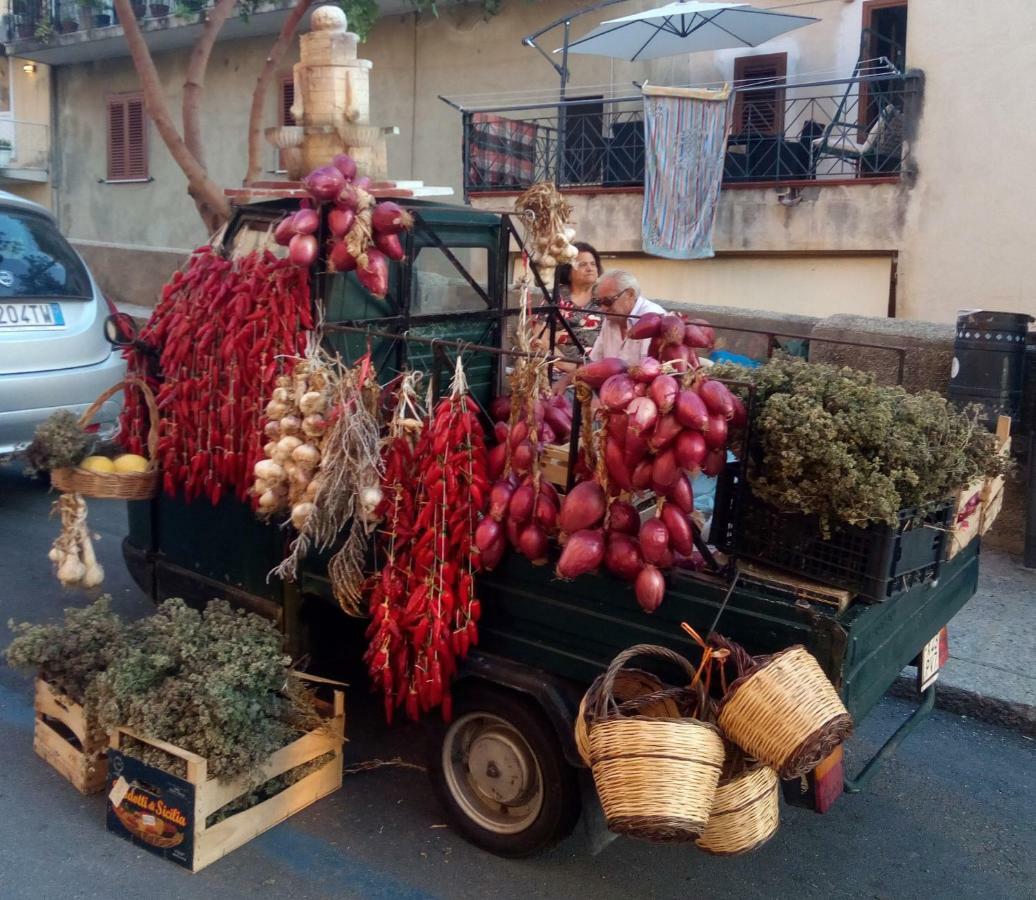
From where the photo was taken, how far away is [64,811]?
3.80 meters

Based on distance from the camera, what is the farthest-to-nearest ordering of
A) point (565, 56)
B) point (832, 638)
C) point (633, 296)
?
point (565, 56)
point (633, 296)
point (832, 638)

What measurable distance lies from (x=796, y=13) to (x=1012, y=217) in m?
3.45

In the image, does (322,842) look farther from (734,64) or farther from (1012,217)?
(734,64)

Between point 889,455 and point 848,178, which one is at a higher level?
point 848,178

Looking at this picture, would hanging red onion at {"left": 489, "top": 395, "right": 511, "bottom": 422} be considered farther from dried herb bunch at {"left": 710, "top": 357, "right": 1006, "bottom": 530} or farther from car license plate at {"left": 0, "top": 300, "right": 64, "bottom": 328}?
car license plate at {"left": 0, "top": 300, "right": 64, "bottom": 328}

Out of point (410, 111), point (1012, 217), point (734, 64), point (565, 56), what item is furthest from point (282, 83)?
point (1012, 217)

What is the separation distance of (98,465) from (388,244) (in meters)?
1.68

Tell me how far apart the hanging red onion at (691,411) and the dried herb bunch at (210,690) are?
68.1 inches

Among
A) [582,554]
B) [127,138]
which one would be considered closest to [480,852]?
[582,554]

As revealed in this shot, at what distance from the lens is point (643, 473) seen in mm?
3037

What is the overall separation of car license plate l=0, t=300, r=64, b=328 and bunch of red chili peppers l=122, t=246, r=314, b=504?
8.78 ft

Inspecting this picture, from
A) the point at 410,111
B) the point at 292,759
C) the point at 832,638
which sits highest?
the point at 410,111

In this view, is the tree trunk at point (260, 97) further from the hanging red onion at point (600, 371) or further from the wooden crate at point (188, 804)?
the hanging red onion at point (600, 371)

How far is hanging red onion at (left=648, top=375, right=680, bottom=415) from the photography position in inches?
115
